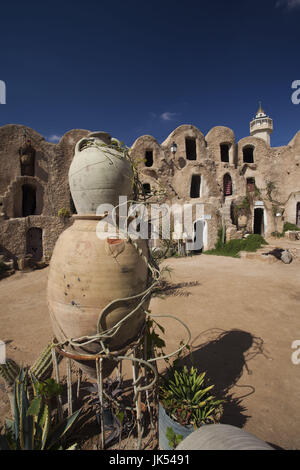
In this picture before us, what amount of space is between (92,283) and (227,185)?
63.0ft

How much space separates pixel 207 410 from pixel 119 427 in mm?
958

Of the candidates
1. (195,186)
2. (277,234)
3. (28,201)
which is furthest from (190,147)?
(28,201)

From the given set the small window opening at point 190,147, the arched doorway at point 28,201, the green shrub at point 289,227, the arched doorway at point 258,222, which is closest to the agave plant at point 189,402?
the arched doorway at point 28,201

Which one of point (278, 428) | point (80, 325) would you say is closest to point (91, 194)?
point (80, 325)

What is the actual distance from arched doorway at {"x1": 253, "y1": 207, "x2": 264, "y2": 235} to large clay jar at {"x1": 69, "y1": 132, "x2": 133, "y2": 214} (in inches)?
749

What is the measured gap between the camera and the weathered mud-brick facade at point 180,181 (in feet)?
43.7

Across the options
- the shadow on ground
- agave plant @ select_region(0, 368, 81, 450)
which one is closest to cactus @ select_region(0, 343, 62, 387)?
agave plant @ select_region(0, 368, 81, 450)

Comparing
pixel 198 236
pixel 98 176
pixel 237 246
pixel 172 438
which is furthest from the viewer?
pixel 198 236

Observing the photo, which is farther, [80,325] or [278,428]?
[278,428]

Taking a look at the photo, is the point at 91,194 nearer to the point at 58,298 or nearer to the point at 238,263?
the point at 58,298

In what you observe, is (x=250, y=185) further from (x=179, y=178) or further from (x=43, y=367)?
(x=43, y=367)

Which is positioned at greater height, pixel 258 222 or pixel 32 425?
pixel 258 222

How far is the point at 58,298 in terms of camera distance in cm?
202

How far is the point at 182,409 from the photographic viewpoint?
2012 millimetres
